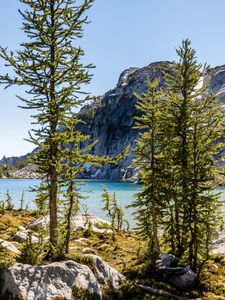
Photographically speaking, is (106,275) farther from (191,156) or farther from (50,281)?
(191,156)

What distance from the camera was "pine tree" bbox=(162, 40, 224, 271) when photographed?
1662 cm

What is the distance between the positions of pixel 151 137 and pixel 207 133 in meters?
3.19

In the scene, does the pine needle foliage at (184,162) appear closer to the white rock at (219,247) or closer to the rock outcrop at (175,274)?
the rock outcrop at (175,274)

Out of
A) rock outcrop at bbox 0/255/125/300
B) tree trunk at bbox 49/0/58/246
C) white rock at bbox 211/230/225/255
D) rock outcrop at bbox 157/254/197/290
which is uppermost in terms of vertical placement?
tree trunk at bbox 49/0/58/246

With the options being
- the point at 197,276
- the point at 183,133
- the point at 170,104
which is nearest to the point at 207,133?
the point at 183,133

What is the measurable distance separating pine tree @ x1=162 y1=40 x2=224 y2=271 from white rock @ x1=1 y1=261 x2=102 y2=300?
6.44 m

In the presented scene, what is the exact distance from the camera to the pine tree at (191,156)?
16625 millimetres

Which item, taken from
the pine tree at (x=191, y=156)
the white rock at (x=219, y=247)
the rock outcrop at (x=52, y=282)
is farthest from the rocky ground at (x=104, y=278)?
the pine tree at (x=191, y=156)

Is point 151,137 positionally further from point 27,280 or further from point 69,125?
point 27,280

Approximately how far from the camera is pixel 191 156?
18.2 meters

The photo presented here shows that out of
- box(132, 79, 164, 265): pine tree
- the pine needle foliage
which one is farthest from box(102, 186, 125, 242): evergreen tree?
the pine needle foliage

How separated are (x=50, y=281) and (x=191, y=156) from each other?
34.6ft

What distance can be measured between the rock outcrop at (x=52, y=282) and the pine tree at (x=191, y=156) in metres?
6.07

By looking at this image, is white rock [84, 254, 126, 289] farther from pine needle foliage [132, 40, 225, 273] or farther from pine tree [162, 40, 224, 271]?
pine tree [162, 40, 224, 271]
